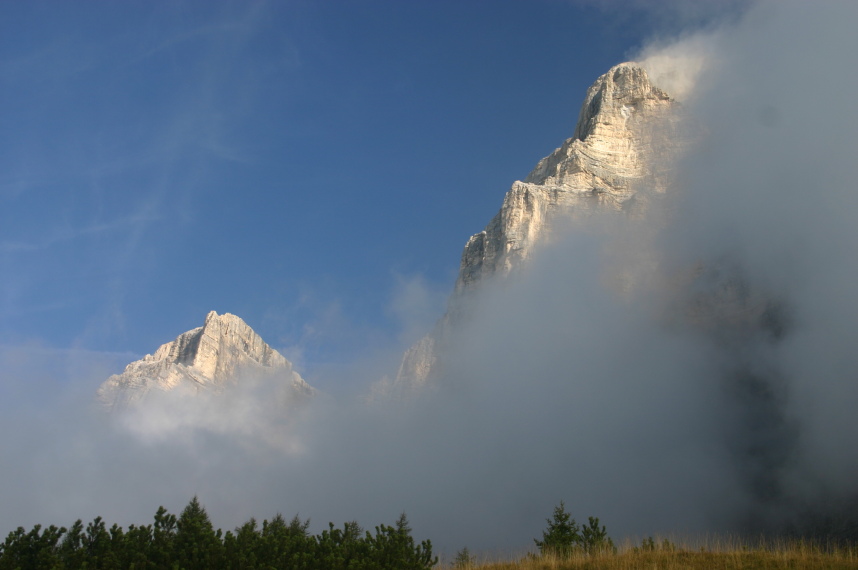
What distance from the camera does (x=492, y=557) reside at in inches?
933

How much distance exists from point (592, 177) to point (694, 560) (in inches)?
5199

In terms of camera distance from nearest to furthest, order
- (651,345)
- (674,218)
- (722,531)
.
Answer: (722,531) < (651,345) < (674,218)

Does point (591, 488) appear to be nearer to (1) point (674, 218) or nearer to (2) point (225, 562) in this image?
(1) point (674, 218)

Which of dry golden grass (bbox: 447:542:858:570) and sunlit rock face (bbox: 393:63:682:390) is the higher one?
sunlit rock face (bbox: 393:63:682:390)

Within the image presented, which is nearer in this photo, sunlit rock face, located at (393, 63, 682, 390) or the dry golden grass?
the dry golden grass

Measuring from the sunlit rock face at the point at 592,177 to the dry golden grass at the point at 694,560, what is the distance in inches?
4678

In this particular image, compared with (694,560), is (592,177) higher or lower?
higher

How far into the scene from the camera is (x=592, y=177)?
146000 millimetres

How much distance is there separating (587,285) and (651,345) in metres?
20.1

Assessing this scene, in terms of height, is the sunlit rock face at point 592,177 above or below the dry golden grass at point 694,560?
above

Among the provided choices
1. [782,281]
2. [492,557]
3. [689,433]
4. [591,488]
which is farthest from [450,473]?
[492,557]

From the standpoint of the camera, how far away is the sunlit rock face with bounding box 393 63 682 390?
141000 mm

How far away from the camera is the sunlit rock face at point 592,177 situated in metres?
141

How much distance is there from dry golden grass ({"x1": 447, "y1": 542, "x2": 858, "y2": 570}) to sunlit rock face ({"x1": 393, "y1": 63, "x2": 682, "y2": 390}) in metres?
119
